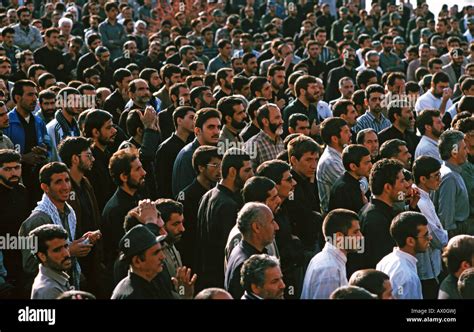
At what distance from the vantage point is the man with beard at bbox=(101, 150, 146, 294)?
736 cm

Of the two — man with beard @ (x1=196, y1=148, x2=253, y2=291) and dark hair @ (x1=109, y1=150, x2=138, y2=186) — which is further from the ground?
dark hair @ (x1=109, y1=150, x2=138, y2=186)

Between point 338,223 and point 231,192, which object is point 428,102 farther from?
point 338,223

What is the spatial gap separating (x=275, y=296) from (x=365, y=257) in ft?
4.80

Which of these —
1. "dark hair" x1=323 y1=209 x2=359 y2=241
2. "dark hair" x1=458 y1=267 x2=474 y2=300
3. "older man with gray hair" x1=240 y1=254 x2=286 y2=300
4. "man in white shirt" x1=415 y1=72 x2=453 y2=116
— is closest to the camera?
"older man with gray hair" x1=240 y1=254 x2=286 y2=300

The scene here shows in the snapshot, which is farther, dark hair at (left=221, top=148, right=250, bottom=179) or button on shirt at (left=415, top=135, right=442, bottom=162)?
button on shirt at (left=415, top=135, right=442, bottom=162)

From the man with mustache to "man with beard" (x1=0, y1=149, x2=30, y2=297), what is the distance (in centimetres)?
124

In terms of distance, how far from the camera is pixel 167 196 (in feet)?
30.9

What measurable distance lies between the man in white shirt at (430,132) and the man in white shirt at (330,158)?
1047mm

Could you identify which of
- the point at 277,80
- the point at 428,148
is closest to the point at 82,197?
the point at 428,148

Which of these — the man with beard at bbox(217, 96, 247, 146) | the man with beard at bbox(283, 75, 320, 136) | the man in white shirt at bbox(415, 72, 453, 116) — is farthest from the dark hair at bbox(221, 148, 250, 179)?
the man in white shirt at bbox(415, 72, 453, 116)

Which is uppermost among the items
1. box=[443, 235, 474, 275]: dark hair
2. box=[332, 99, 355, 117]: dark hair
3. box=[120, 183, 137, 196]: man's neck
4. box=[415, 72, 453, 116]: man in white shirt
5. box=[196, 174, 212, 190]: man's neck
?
box=[415, 72, 453, 116]: man in white shirt

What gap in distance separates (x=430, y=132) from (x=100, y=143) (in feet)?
10.9

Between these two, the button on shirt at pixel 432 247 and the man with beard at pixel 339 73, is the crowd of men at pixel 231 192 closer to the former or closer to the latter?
the button on shirt at pixel 432 247

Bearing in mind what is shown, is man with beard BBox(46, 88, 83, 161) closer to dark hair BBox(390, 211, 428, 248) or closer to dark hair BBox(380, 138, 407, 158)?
dark hair BBox(380, 138, 407, 158)
